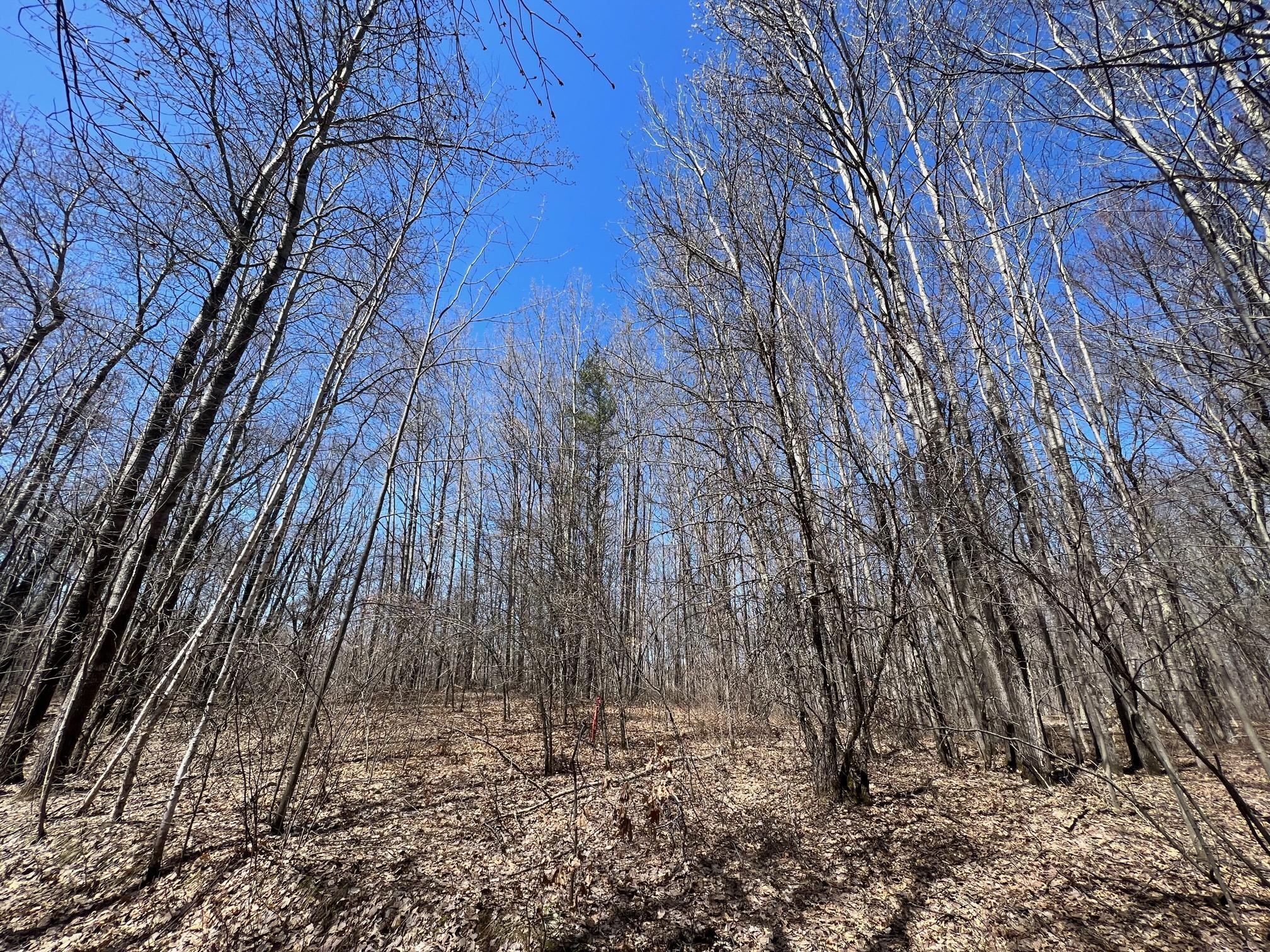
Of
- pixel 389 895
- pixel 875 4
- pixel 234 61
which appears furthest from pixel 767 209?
pixel 389 895

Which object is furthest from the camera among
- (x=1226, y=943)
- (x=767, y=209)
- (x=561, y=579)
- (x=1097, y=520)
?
(x=561, y=579)

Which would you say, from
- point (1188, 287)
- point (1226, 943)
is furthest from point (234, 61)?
point (1188, 287)

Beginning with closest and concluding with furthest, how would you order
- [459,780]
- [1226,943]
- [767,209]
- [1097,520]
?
[1226,943] → [1097,520] → [767,209] → [459,780]

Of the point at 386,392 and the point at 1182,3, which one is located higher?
the point at 1182,3

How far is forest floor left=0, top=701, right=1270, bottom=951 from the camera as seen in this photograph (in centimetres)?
305

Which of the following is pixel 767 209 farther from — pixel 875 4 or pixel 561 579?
pixel 561 579

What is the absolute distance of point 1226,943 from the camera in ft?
8.92

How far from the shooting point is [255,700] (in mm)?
3848

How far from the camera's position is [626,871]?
12.3 ft

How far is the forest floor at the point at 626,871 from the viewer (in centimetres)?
305

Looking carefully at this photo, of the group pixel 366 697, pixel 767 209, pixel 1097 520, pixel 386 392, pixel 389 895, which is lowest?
pixel 389 895

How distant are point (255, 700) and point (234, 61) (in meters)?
4.36

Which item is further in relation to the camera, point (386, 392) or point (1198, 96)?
point (386, 392)

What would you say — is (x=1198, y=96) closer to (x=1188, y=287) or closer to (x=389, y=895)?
(x=1188, y=287)
